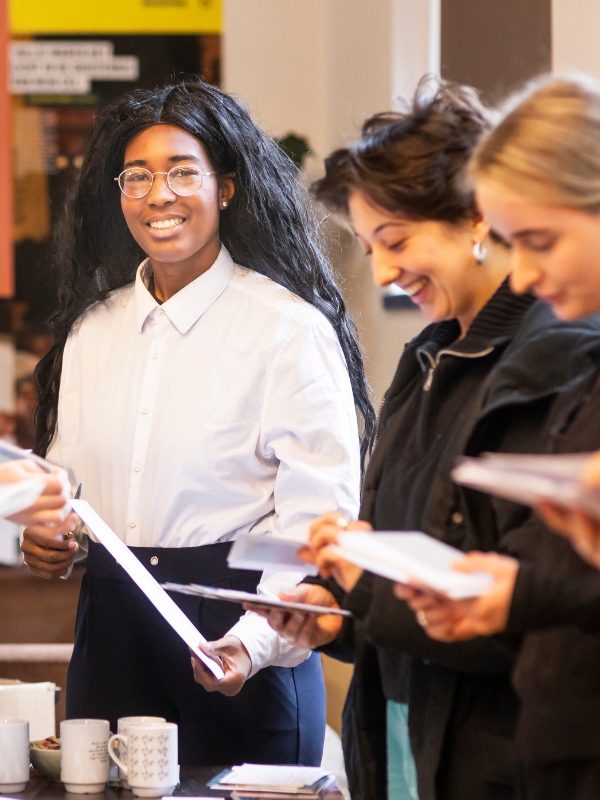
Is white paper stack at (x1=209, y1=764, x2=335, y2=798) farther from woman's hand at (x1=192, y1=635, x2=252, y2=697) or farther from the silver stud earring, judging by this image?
the silver stud earring

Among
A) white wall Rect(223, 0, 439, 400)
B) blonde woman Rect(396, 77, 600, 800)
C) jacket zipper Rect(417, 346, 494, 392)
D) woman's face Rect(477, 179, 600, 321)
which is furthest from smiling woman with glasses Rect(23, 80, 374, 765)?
white wall Rect(223, 0, 439, 400)

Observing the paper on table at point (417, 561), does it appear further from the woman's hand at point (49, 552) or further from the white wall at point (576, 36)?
the white wall at point (576, 36)

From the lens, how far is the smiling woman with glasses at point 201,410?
210cm

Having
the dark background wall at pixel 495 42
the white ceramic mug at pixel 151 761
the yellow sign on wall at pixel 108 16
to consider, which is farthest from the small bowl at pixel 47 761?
the yellow sign on wall at pixel 108 16

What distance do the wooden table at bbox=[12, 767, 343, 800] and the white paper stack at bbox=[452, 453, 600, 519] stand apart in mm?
797

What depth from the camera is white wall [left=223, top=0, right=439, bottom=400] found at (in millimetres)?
3926

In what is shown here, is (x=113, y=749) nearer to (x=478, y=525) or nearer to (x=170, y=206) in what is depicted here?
(x=478, y=525)

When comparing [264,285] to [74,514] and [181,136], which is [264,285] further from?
[74,514]

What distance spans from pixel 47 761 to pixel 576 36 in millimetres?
1943

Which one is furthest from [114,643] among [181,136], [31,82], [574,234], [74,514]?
[31,82]

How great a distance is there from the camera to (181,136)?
2.30 metres

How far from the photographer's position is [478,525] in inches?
53.6

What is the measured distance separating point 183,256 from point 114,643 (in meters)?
0.78

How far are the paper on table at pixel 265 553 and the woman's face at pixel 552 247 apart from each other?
0.45 metres
